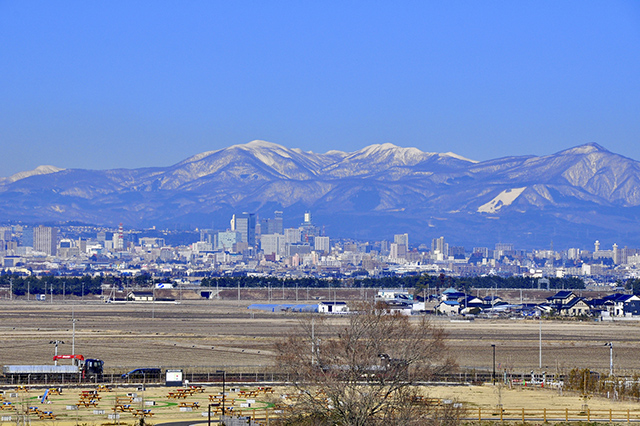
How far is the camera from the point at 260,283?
161 m

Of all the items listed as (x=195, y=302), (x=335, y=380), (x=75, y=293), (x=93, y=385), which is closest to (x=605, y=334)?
(x=93, y=385)

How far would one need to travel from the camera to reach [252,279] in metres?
163

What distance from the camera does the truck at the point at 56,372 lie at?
4184 cm

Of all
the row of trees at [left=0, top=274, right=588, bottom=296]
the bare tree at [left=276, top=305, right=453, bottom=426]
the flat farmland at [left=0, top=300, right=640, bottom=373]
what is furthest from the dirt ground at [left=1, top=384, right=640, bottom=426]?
the row of trees at [left=0, top=274, right=588, bottom=296]

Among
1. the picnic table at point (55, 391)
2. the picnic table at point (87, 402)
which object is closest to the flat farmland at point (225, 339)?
the picnic table at point (55, 391)

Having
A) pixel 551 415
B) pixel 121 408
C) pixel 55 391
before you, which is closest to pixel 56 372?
pixel 55 391

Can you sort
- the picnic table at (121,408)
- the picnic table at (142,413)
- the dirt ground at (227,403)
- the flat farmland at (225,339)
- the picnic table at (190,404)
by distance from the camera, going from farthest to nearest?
the flat farmland at (225,339) → the picnic table at (190,404) → the picnic table at (121,408) → the picnic table at (142,413) → the dirt ground at (227,403)

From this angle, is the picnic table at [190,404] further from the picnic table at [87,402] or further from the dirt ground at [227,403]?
the picnic table at [87,402]

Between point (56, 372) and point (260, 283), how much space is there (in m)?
119

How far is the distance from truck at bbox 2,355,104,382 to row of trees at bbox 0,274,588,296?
96.8m

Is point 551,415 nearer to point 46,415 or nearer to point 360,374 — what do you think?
point 360,374

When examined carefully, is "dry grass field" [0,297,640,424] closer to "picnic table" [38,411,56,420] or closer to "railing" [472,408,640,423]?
"picnic table" [38,411,56,420]

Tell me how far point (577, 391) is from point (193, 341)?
28.8 metres

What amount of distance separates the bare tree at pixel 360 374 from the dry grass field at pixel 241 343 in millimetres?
5999
